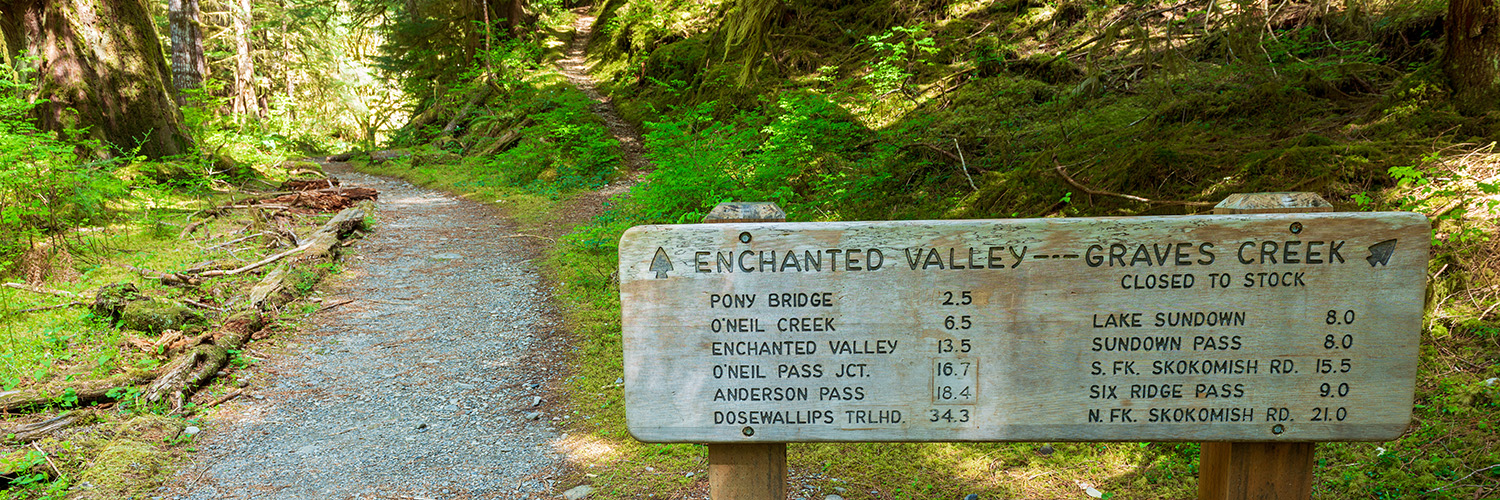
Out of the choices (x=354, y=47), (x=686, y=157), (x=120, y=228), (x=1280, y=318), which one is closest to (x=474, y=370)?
(x=686, y=157)

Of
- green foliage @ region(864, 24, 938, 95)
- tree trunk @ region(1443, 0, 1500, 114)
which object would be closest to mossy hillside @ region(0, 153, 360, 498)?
green foliage @ region(864, 24, 938, 95)

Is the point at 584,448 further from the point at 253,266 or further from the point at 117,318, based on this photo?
the point at 253,266

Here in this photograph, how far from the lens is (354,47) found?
2873 cm

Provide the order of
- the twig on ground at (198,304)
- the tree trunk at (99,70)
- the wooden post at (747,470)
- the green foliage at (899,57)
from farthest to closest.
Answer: the tree trunk at (99,70) → the green foliage at (899,57) → the twig on ground at (198,304) → the wooden post at (747,470)

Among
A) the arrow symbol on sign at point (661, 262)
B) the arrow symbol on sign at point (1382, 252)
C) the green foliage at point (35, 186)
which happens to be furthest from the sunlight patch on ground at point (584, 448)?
the green foliage at point (35, 186)

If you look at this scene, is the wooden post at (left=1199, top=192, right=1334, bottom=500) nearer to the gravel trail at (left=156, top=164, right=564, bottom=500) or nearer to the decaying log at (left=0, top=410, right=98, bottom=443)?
the gravel trail at (left=156, top=164, right=564, bottom=500)

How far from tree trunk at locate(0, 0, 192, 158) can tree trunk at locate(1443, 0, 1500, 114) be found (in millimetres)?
13430

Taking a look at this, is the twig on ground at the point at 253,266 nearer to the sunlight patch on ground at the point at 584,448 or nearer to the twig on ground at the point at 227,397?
the twig on ground at the point at 227,397

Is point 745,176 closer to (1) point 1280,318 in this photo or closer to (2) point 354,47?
(1) point 1280,318

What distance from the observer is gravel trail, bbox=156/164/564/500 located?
4023mm

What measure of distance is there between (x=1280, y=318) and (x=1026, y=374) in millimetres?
690

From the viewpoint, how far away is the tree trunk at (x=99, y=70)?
953cm

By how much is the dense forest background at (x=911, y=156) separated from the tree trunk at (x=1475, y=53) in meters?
0.01

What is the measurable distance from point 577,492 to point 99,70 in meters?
10.8
